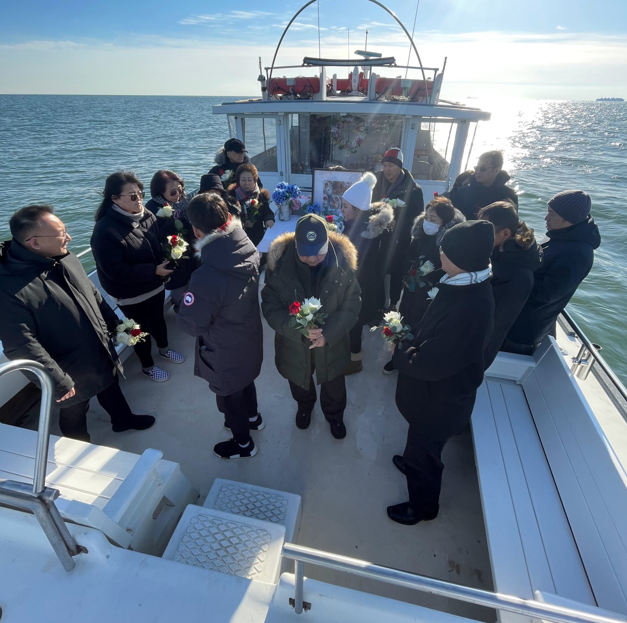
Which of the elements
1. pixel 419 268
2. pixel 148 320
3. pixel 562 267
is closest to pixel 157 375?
pixel 148 320

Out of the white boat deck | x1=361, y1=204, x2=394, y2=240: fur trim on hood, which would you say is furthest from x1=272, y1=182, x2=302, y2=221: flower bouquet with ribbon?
the white boat deck

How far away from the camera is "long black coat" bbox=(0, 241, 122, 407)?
188 centimetres

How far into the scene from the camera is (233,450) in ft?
8.96

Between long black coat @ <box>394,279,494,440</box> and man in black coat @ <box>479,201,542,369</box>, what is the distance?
0.40 m

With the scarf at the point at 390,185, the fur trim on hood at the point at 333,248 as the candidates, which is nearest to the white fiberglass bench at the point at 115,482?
the fur trim on hood at the point at 333,248

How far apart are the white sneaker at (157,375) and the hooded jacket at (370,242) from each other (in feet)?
6.81

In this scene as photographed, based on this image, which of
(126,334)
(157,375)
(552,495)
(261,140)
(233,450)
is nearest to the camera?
(552,495)

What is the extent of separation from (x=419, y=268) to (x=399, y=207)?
3.39 feet

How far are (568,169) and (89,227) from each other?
31.8 metres

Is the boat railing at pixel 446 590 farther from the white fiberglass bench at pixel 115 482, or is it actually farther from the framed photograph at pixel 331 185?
the framed photograph at pixel 331 185

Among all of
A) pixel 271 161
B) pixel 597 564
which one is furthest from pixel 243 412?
pixel 271 161

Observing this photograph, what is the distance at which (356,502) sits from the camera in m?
2.47

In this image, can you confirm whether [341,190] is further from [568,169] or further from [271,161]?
[568,169]

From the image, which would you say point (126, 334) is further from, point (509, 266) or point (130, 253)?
point (509, 266)
